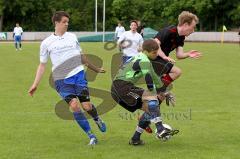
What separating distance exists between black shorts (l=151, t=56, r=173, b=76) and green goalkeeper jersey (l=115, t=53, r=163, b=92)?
702mm

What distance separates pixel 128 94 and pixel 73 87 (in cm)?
89

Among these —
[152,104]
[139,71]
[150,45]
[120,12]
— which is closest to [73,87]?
[139,71]

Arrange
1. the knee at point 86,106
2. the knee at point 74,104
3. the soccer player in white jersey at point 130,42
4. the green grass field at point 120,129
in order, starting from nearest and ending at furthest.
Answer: the green grass field at point 120,129
the knee at point 74,104
the knee at point 86,106
the soccer player in white jersey at point 130,42

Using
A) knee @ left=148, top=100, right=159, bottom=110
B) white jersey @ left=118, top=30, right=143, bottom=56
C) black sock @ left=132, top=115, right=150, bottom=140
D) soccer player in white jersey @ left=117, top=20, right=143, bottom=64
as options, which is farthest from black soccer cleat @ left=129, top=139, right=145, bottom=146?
white jersey @ left=118, top=30, right=143, bottom=56

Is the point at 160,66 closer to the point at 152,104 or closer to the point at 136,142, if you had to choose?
the point at 152,104

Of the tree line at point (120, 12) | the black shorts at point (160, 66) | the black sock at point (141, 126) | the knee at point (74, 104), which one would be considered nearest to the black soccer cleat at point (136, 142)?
the black sock at point (141, 126)

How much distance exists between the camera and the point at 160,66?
29.6ft

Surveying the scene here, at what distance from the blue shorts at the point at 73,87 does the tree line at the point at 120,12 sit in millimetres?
67423

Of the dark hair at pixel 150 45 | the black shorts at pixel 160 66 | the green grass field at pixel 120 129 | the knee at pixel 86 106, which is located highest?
the dark hair at pixel 150 45

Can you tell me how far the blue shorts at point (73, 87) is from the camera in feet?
27.2

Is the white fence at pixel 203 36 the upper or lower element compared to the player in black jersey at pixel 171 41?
lower

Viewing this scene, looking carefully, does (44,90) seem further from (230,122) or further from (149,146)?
(149,146)

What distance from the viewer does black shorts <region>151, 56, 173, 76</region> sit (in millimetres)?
8883

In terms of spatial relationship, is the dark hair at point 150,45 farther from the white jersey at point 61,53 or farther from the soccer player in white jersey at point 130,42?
the soccer player in white jersey at point 130,42
